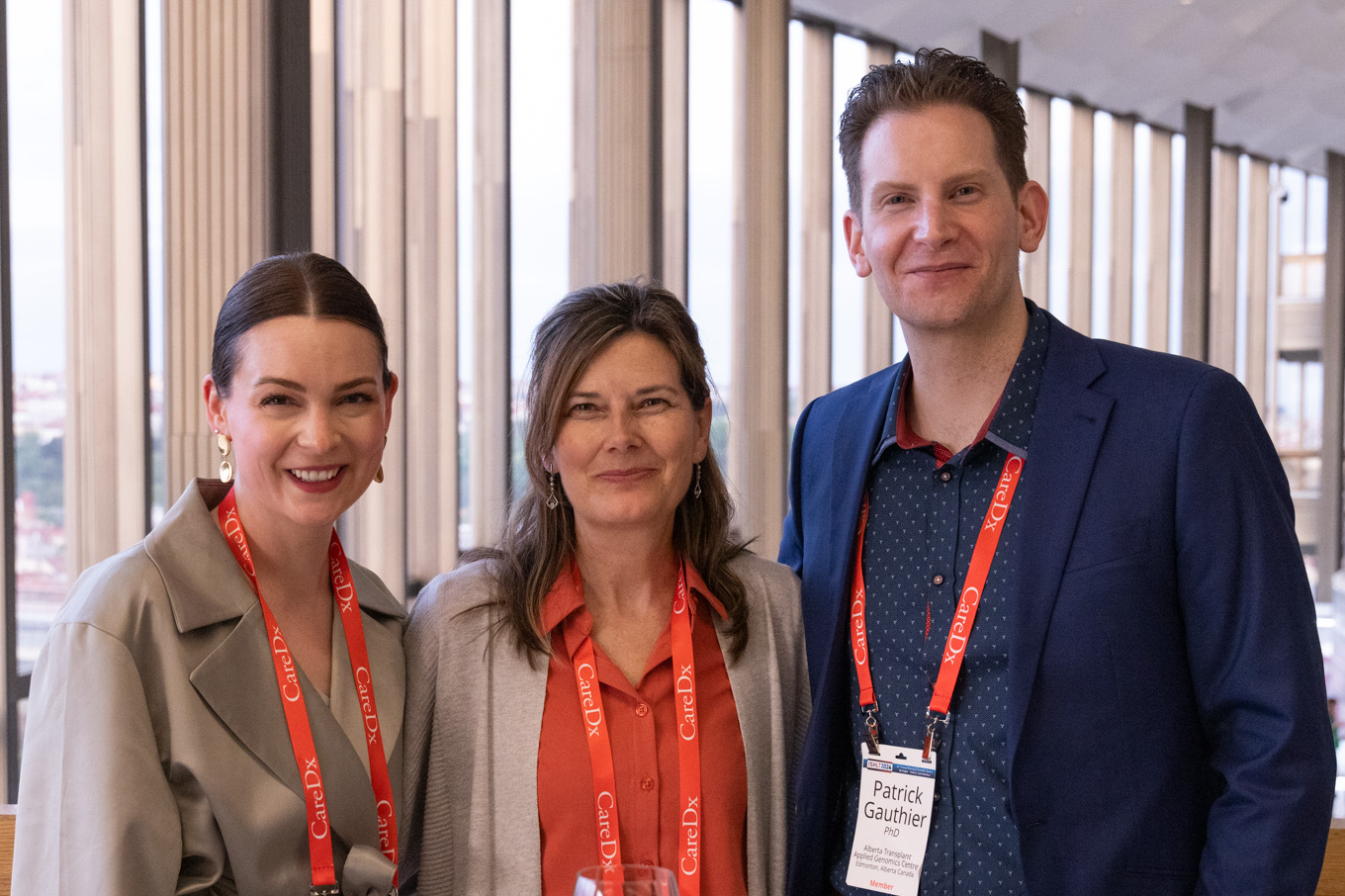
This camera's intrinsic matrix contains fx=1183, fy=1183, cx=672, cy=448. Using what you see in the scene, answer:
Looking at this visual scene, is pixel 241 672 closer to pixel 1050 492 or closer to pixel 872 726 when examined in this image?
pixel 872 726

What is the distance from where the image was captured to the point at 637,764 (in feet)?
6.44

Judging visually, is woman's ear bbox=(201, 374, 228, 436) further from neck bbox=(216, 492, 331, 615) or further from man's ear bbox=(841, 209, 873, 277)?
man's ear bbox=(841, 209, 873, 277)

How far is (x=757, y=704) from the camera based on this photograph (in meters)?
2.11

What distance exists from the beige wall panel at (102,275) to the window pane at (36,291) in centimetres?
5

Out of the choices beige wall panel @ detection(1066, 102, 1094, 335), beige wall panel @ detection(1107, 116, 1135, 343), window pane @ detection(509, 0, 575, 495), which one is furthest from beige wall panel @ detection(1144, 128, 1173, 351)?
window pane @ detection(509, 0, 575, 495)

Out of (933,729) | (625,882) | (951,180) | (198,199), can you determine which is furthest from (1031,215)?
(198,199)

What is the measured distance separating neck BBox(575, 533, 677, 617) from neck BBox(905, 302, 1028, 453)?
572 millimetres

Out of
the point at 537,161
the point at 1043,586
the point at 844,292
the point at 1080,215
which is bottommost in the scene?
the point at 1043,586

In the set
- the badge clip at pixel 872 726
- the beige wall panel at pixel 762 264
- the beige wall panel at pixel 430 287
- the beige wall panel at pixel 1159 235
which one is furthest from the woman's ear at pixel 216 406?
the beige wall panel at pixel 1159 235

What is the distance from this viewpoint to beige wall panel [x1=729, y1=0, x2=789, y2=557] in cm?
829

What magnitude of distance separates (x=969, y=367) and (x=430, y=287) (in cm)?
446

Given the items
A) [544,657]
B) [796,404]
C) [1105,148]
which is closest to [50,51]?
[544,657]

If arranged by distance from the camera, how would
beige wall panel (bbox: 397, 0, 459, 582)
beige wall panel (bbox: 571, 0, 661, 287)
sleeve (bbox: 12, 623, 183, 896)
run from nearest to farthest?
1. sleeve (bbox: 12, 623, 183, 896)
2. beige wall panel (bbox: 397, 0, 459, 582)
3. beige wall panel (bbox: 571, 0, 661, 287)

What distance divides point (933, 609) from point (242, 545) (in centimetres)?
112
